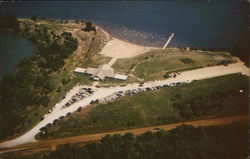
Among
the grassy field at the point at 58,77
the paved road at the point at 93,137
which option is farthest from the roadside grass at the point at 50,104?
the paved road at the point at 93,137

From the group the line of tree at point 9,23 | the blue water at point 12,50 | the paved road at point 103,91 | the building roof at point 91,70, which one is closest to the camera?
the paved road at point 103,91

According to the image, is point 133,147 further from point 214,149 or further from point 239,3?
point 239,3

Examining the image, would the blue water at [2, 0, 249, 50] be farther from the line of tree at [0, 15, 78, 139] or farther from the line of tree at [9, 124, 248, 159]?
the line of tree at [9, 124, 248, 159]

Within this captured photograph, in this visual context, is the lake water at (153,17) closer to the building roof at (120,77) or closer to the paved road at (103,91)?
the paved road at (103,91)

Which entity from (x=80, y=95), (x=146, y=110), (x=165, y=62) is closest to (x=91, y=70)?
(x=80, y=95)

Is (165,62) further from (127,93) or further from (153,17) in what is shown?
(153,17)

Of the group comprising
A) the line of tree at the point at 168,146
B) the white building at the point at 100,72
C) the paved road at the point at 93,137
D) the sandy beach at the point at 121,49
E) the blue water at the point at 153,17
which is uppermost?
the blue water at the point at 153,17
